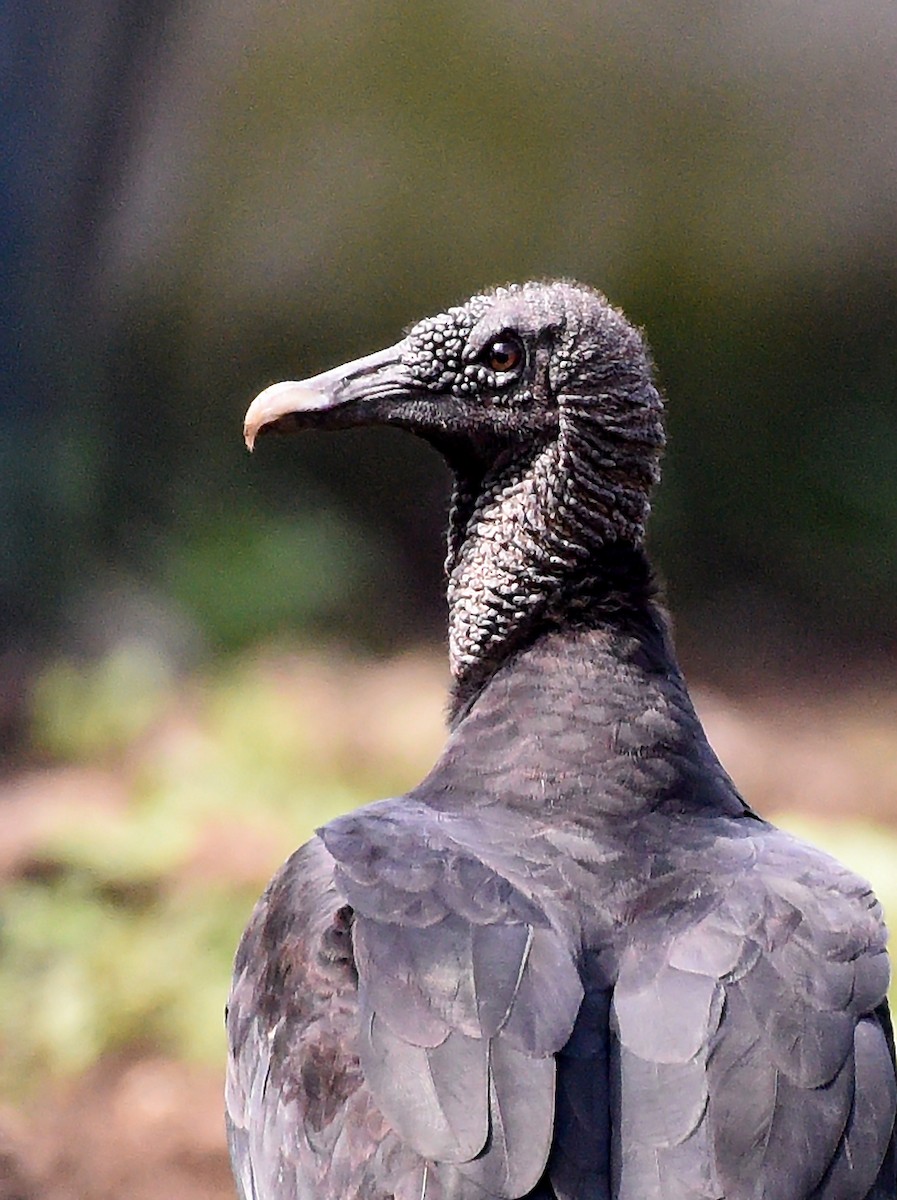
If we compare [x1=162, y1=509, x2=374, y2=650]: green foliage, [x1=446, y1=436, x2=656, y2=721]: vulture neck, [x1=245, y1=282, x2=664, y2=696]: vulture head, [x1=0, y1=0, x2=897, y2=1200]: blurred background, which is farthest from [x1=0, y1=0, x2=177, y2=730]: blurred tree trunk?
[x1=446, y1=436, x2=656, y2=721]: vulture neck

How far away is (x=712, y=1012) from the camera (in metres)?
1.75

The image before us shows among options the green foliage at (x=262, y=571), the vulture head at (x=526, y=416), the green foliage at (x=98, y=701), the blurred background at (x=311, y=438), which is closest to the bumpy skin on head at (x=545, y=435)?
the vulture head at (x=526, y=416)

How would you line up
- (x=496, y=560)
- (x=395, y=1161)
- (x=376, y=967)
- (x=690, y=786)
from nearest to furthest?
(x=395, y=1161), (x=376, y=967), (x=690, y=786), (x=496, y=560)

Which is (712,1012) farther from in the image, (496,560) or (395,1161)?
(496,560)

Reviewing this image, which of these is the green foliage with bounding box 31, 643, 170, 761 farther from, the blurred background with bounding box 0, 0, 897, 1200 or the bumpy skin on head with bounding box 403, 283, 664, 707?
the bumpy skin on head with bounding box 403, 283, 664, 707

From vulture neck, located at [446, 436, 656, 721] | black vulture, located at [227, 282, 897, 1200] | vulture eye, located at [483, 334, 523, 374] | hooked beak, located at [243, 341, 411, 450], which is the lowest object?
black vulture, located at [227, 282, 897, 1200]

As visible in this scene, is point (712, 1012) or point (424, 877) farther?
point (424, 877)

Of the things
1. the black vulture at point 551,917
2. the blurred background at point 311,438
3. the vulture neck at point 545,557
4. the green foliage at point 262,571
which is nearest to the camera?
the black vulture at point 551,917

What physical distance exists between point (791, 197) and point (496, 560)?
6.26 feet

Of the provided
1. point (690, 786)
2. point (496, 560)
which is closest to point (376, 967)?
point (690, 786)

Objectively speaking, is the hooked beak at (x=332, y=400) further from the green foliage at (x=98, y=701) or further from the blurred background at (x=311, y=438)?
the green foliage at (x=98, y=701)

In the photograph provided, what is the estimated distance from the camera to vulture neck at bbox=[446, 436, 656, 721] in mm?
2260

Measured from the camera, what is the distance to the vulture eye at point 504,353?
229 cm

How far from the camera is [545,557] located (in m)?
2.28
